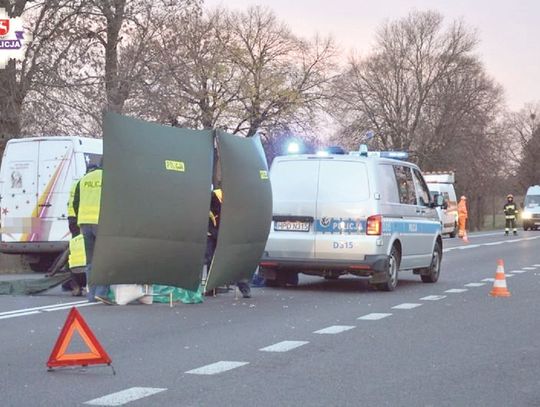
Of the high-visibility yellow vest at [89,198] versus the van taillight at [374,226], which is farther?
the van taillight at [374,226]

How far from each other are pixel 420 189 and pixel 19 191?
24.6 ft

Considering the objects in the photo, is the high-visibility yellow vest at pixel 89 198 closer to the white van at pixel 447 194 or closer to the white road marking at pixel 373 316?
the white road marking at pixel 373 316

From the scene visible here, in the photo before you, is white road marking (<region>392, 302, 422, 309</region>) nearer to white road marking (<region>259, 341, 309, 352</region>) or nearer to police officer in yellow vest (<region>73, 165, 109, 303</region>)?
white road marking (<region>259, 341, 309, 352</region>)

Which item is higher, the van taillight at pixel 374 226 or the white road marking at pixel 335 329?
the van taillight at pixel 374 226

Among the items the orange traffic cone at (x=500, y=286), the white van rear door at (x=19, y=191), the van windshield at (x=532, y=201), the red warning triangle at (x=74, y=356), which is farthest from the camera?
the van windshield at (x=532, y=201)

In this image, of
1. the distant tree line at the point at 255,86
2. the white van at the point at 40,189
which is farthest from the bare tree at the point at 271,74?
the white van at the point at 40,189

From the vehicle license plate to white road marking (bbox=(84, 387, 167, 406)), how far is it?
296 inches

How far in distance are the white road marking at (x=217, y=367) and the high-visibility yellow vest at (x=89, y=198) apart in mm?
4723

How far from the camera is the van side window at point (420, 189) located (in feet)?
50.9

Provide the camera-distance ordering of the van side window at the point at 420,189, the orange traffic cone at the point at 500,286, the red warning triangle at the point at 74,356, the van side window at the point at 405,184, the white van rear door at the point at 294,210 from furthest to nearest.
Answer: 1. the van side window at the point at 420,189
2. the van side window at the point at 405,184
3. the white van rear door at the point at 294,210
4. the orange traffic cone at the point at 500,286
5. the red warning triangle at the point at 74,356

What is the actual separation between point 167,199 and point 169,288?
143 cm

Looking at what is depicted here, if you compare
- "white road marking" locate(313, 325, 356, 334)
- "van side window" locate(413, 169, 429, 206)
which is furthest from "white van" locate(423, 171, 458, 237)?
"white road marking" locate(313, 325, 356, 334)

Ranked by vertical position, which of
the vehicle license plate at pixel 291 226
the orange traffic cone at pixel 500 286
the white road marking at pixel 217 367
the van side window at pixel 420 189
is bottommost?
the white road marking at pixel 217 367

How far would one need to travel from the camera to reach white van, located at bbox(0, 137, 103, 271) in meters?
17.5
